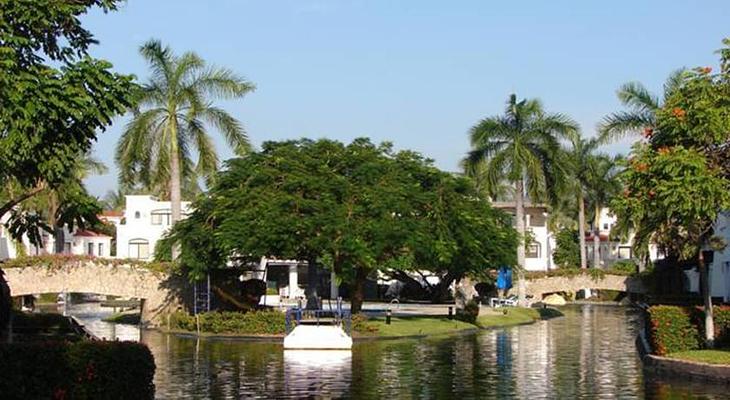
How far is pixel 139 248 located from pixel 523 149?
135ft

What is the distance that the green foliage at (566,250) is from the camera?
120 m

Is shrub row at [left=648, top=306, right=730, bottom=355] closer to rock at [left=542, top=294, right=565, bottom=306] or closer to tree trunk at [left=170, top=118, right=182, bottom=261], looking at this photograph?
tree trunk at [left=170, top=118, right=182, bottom=261]

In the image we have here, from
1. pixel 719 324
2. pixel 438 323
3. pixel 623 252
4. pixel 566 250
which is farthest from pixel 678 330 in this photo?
pixel 623 252

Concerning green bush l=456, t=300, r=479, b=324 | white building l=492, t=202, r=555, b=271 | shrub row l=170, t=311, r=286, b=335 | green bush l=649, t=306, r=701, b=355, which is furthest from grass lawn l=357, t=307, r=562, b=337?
white building l=492, t=202, r=555, b=271

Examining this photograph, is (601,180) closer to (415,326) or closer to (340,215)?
(415,326)

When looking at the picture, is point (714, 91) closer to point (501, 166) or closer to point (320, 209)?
point (320, 209)

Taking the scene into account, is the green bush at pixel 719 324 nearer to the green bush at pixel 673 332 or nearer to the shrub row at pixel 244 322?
the green bush at pixel 673 332

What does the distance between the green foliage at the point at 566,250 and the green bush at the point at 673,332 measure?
86.5m

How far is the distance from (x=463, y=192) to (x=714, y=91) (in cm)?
2507

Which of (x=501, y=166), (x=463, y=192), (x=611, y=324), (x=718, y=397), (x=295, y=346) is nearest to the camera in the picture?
(x=718, y=397)

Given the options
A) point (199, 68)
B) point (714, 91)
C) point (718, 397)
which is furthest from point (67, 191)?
point (199, 68)

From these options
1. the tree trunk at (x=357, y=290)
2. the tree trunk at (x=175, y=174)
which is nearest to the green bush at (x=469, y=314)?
the tree trunk at (x=357, y=290)

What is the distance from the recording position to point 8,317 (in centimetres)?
2652

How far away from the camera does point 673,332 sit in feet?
107
